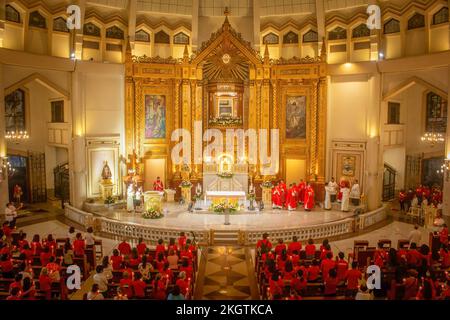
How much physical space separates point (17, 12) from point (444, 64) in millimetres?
18940

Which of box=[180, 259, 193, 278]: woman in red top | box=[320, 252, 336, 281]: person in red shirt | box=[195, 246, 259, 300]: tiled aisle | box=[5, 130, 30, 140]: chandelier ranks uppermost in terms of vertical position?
box=[5, 130, 30, 140]: chandelier

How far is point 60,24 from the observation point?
20.9m

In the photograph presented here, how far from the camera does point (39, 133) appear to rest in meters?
23.6

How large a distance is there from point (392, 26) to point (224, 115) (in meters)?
9.58

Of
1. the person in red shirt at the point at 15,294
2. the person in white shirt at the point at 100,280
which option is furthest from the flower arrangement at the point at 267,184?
the person in red shirt at the point at 15,294

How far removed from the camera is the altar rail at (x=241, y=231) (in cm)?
1609

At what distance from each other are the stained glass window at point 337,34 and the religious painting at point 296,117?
142 inches

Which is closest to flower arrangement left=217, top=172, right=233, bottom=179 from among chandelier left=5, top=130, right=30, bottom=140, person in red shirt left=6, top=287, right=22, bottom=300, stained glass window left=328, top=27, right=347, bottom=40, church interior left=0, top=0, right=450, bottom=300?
church interior left=0, top=0, right=450, bottom=300

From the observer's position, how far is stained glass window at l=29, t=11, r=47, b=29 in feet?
65.3

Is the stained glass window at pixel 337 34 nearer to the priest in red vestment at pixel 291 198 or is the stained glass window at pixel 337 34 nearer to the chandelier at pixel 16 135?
the priest in red vestment at pixel 291 198

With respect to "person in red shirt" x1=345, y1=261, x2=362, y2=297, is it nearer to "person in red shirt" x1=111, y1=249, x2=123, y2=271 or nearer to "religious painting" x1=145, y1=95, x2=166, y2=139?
"person in red shirt" x1=111, y1=249, x2=123, y2=271

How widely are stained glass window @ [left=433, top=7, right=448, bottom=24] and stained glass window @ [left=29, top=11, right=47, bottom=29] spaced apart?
59.4 feet

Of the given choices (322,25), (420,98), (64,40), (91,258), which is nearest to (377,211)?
(420,98)

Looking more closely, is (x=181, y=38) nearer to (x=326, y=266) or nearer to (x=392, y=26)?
(x=392, y=26)
